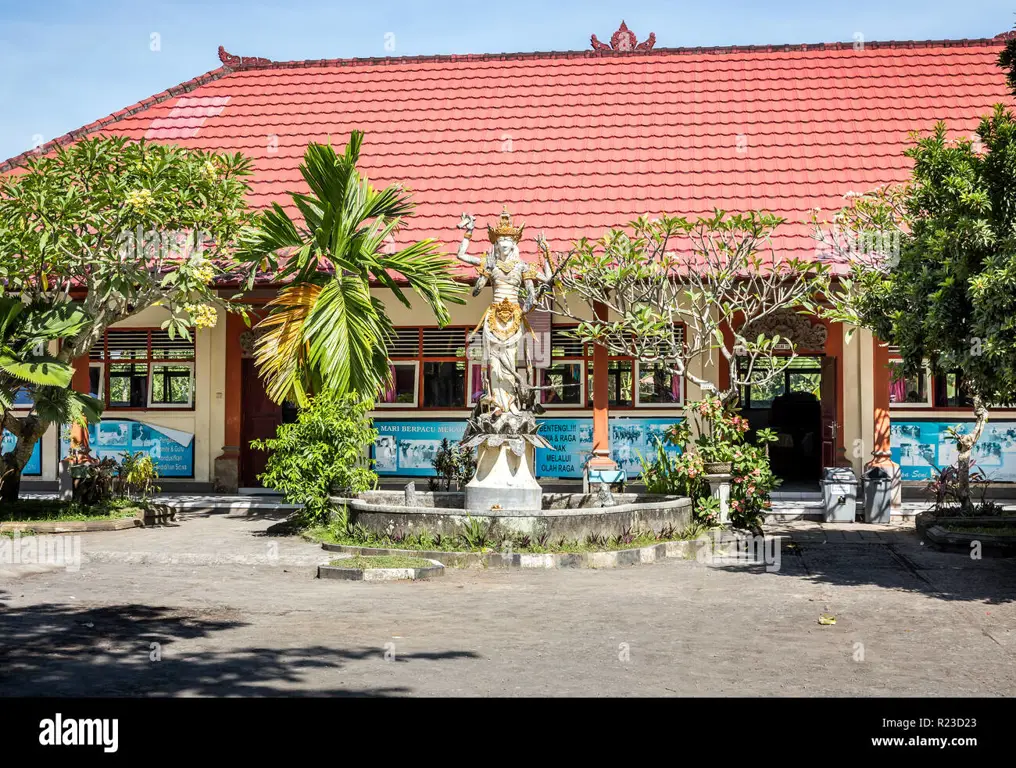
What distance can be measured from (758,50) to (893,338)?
1208 centimetres

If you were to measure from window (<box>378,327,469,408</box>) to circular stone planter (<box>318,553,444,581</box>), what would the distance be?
7.97 meters

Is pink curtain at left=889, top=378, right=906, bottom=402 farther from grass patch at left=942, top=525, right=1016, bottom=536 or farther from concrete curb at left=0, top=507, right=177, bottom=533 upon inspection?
concrete curb at left=0, top=507, right=177, bottom=533

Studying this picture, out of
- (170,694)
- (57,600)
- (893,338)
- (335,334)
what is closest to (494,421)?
(335,334)

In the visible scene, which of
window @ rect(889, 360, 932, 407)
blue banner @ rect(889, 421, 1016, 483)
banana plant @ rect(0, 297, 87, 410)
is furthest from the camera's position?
window @ rect(889, 360, 932, 407)

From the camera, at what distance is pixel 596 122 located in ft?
63.8

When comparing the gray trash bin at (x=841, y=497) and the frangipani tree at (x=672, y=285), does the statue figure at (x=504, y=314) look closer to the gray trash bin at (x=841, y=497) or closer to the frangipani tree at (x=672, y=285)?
the frangipani tree at (x=672, y=285)

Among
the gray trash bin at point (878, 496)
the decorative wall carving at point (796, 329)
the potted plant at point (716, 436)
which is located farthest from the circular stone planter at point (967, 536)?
the decorative wall carving at point (796, 329)

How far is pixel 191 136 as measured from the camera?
19.7 metres

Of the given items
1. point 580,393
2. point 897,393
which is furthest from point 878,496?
point 580,393

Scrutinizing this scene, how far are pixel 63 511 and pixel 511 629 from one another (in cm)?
864

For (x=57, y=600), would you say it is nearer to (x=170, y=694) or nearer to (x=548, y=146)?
(x=170, y=694)

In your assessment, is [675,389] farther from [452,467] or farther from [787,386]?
[787,386]

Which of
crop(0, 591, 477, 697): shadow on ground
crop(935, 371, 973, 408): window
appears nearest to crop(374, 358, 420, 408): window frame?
crop(935, 371, 973, 408): window

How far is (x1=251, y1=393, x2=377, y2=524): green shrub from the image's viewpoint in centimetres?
1366
